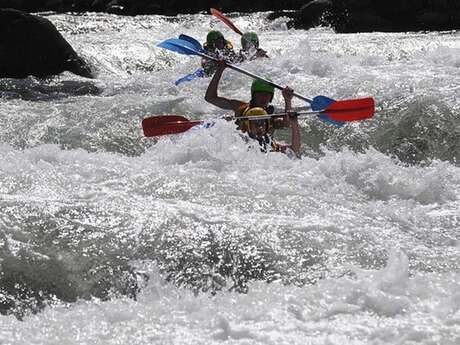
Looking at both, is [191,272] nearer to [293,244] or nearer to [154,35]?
[293,244]

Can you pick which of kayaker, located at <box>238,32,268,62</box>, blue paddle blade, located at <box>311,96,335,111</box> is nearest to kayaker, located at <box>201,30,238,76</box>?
kayaker, located at <box>238,32,268,62</box>

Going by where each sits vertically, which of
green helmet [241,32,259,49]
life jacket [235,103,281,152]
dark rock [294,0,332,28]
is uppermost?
green helmet [241,32,259,49]

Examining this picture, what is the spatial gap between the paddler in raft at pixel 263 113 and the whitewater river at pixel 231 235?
0.28m

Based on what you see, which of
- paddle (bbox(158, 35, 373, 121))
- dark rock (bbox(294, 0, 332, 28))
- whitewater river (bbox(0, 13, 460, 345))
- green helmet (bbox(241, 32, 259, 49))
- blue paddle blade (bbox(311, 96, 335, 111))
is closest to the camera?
whitewater river (bbox(0, 13, 460, 345))

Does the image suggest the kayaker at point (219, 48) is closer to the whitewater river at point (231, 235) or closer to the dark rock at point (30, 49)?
the dark rock at point (30, 49)

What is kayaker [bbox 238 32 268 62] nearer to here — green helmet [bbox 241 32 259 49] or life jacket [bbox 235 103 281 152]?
green helmet [bbox 241 32 259 49]

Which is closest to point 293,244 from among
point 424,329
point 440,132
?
point 424,329

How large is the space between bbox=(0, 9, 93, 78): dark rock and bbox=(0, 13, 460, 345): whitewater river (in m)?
3.37

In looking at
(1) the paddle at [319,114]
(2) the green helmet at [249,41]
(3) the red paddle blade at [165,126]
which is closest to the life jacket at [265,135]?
(1) the paddle at [319,114]

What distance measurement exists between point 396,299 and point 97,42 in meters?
10.9

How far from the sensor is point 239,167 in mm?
5832

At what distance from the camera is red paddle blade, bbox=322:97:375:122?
22.0ft

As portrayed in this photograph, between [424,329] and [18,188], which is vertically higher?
[18,188]

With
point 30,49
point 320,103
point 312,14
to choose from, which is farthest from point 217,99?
point 312,14
